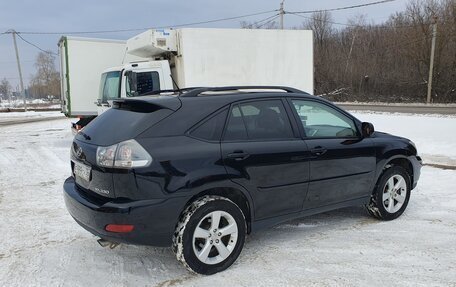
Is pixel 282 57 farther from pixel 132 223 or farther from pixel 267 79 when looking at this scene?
pixel 132 223

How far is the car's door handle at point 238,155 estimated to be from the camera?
376 cm

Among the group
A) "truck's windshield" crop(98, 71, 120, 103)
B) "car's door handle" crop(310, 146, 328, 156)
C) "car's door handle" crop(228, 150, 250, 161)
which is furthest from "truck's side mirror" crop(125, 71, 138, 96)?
"car's door handle" crop(228, 150, 250, 161)

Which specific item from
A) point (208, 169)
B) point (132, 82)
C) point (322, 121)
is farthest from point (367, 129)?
point (132, 82)

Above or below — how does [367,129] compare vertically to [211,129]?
below

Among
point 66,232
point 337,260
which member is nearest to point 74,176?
point 66,232

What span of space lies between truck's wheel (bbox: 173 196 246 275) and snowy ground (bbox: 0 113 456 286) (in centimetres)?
15

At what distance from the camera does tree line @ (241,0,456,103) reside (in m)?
40.5

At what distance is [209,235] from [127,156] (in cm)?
100

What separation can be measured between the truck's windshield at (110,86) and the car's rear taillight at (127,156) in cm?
705

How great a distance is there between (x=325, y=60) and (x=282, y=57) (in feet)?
150

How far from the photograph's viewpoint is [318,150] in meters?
4.33

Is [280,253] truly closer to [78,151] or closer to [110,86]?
[78,151]

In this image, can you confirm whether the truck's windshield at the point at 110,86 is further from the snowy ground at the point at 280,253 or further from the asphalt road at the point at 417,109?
the asphalt road at the point at 417,109

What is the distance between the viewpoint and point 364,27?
5675 cm
